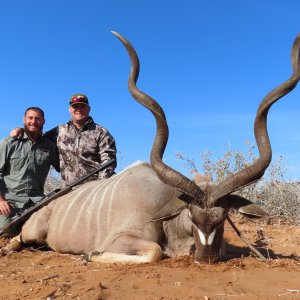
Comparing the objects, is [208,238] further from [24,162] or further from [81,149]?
[24,162]

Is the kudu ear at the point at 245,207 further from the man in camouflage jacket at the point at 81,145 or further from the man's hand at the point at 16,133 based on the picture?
the man's hand at the point at 16,133

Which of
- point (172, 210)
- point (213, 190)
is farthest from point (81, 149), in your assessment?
point (213, 190)

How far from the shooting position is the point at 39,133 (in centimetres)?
553

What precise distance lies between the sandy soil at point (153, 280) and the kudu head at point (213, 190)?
200 millimetres

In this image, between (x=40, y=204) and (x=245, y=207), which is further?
(x=40, y=204)

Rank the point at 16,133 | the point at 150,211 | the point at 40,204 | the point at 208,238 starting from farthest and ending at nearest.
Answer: the point at 16,133
the point at 40,204
the point at 150,211
the point at 208,238

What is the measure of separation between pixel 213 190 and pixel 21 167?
2.86 metres

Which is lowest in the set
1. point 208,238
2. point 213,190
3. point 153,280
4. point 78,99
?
point 153,280

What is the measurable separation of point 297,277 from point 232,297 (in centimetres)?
74

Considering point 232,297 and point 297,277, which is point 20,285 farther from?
point 297,277

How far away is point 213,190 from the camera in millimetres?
Answer: 3391

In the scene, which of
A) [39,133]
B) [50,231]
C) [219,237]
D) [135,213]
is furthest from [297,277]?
[39,133]

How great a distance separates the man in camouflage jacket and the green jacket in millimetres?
259

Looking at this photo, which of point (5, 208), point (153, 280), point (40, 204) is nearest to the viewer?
point (153, 280)
